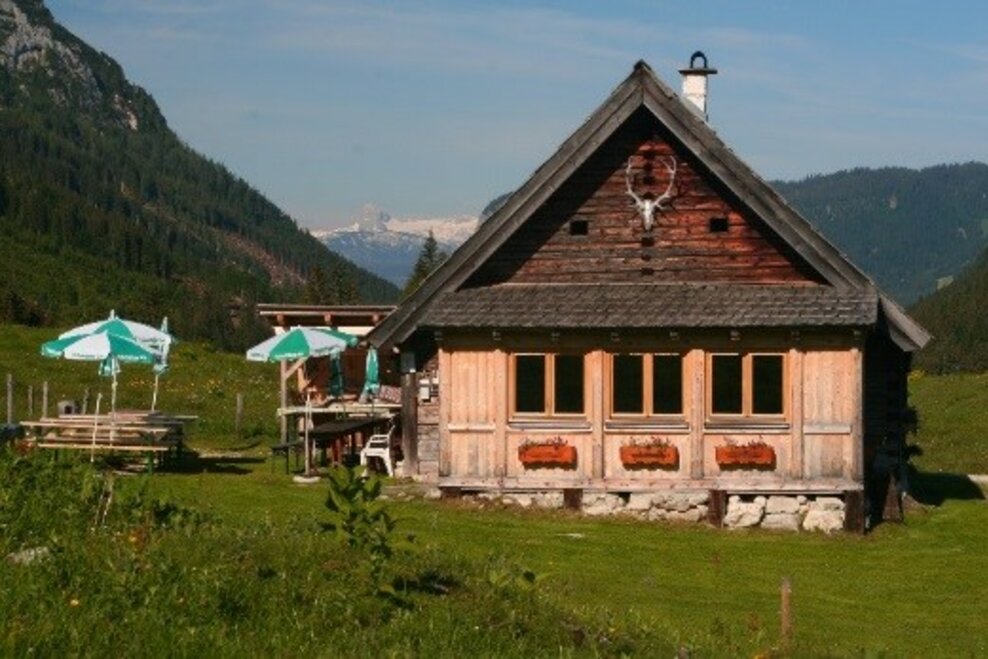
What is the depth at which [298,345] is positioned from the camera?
33.0 m

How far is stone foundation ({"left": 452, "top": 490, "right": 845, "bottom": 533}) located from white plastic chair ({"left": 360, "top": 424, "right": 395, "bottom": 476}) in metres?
4.09

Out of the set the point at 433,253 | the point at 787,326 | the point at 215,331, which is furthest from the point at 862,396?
the point at 215,331

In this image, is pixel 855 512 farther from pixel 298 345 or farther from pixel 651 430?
pixel 298 345

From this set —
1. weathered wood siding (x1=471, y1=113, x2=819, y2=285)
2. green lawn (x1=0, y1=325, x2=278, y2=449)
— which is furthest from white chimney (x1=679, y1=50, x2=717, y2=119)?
green lawn (x1=0, y1=325, x2=278, y2=449)

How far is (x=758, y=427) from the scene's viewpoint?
26719 mm

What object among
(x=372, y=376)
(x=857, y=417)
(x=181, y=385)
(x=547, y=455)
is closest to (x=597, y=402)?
(x=547, y=455)

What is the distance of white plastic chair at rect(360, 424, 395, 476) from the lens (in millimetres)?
31547

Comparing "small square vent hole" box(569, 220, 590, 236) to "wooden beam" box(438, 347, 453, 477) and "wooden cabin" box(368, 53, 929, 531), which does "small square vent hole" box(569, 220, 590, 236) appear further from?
"wooden beam" box(438, 347, 453, 477)

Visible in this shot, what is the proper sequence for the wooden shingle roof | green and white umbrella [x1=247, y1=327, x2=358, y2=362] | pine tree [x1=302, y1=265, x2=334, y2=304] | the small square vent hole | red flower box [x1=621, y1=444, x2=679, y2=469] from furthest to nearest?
pine tree [x1=302, y1=265, x2=334, y2=304] < green and white umbrella [x1=247, y1=327, x2=358, y2=362] < the small square vent hole < red flower box [x1=621, y1=444, x2=679, y2=469] < the wooden shingle roof

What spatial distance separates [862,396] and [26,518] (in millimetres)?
15429

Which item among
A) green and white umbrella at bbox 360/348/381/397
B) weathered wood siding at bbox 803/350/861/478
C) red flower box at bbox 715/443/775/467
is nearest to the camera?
weathered wood siding at bbox 803/350/861/478

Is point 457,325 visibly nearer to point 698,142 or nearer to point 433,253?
point 698,142

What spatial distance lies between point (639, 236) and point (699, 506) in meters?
4.16

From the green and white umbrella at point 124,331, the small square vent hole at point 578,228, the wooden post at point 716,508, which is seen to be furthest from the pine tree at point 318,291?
the wooden post at point 716,508
